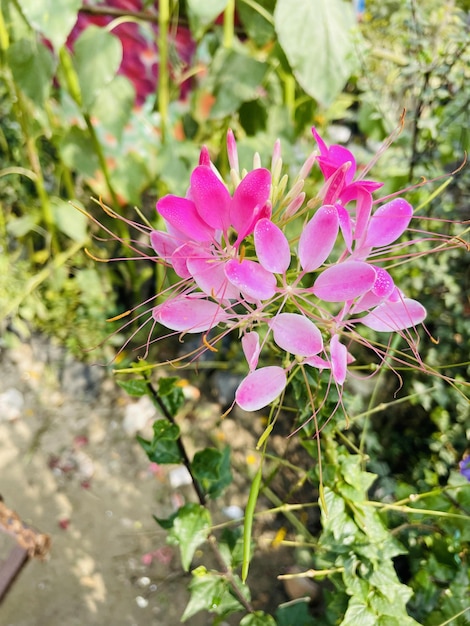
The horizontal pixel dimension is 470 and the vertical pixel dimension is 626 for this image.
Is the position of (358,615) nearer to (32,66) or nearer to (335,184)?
(335,184)

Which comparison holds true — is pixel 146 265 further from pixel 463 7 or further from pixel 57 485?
pixel 463 7

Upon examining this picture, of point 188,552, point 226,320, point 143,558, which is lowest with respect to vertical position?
point 143,558

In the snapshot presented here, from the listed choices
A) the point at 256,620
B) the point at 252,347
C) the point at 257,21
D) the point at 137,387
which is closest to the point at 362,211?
the point at 252,347

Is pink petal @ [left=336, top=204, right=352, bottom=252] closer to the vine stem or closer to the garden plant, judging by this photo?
the garden plant

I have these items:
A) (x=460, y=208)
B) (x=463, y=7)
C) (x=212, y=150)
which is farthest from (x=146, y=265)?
(x=463, y=7)

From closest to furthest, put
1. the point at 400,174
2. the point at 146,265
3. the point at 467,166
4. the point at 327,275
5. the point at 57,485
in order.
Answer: the point at 327,275, the point at 467,166, the point at 400,174, the point at 57,485, the point at 146,265

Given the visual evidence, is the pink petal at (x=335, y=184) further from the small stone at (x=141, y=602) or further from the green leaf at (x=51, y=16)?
the small stone at (x=141, y=602)
